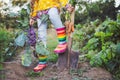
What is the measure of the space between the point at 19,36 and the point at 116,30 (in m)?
1.70

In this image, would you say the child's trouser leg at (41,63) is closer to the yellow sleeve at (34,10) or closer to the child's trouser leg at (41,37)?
the child's trouser leg at (41,37)

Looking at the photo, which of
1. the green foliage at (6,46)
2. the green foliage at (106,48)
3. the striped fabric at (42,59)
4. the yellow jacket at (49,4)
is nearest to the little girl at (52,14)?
the yellow jacket at (49,4)

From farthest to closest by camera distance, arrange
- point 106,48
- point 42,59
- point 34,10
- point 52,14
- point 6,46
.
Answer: point 106,48, point 42,59, point 34,10, point 52,14, point 6,46

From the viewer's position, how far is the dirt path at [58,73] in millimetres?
5602

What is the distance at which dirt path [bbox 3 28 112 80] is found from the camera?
5.60 metres

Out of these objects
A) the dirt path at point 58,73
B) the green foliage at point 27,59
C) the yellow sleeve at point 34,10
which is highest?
the yellow sleeve at point 34,10

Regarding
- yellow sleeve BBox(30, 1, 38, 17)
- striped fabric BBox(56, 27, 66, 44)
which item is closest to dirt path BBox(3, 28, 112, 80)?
striped fabric BBox(56, 27, 66, 44)

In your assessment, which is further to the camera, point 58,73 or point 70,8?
point 58,73

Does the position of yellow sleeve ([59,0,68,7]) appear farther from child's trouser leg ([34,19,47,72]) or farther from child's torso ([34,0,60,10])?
child's trouser leg ([34,19,47,72])

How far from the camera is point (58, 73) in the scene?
19.2ft

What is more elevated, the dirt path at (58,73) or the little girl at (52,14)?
the little girl at (52,14)

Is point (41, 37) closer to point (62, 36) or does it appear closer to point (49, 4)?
point (62, 36)

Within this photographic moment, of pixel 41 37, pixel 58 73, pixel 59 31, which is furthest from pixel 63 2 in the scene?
pixel 58 73

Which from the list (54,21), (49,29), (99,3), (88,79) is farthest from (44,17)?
(49,29)
